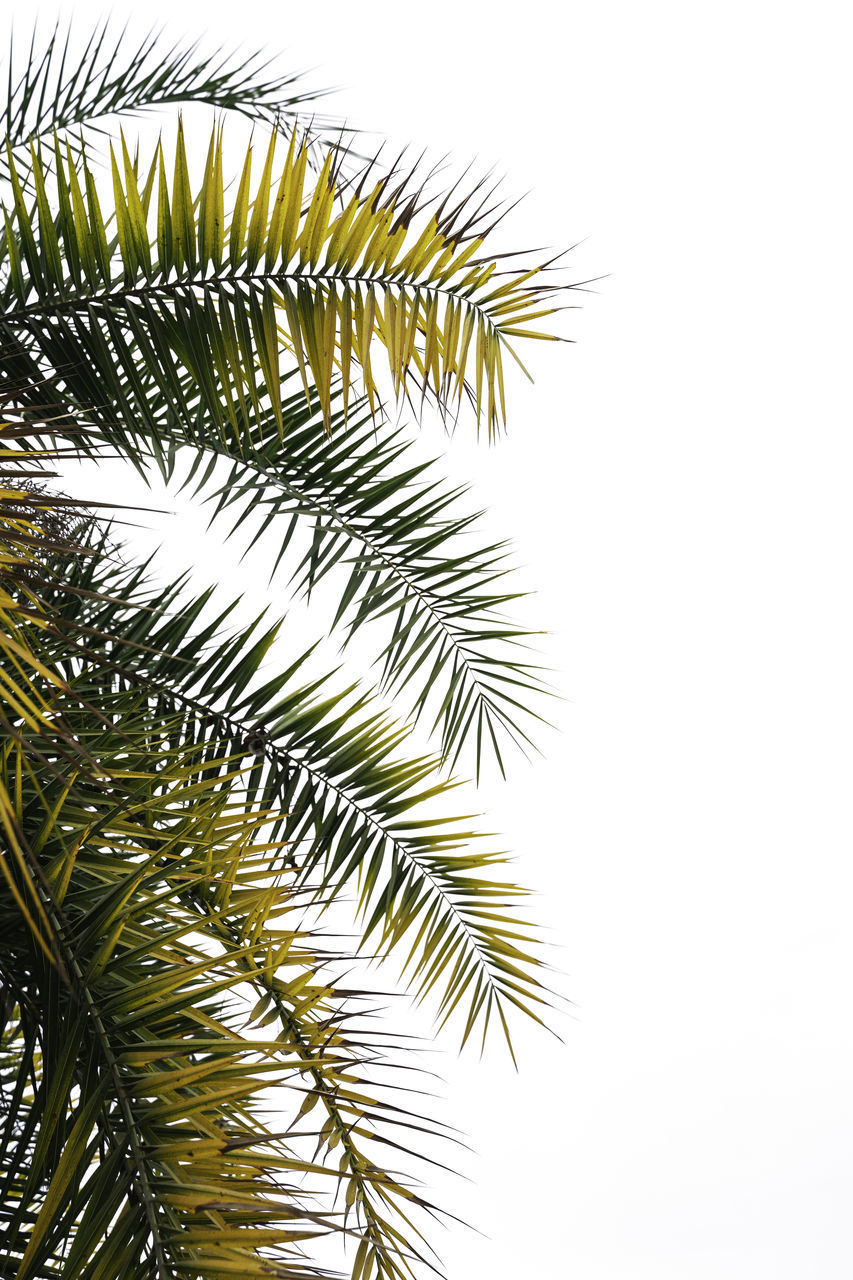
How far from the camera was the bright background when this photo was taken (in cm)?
871

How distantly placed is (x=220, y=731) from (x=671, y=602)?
8.53 m

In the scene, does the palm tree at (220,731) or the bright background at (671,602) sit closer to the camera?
the palm tree at (220,731)

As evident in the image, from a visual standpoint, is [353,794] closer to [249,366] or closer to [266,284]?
[249,366]

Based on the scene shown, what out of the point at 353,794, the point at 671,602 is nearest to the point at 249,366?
the point at 353,794

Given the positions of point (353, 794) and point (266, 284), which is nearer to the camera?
point (266, 284)

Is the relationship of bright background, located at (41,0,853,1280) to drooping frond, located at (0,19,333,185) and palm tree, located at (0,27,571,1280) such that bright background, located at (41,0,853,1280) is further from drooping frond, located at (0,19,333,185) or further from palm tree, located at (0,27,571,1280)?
palm tree, located at (0,27,571,1280)

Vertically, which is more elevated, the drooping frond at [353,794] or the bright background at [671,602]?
the bright background at [671,602]

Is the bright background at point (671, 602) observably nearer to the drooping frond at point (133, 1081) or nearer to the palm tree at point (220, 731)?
the palm tree at point (220, 731)

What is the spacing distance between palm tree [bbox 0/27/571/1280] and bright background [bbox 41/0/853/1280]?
4.93 m

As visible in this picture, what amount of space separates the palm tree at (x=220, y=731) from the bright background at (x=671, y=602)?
4.93 m

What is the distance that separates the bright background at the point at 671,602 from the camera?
871cm

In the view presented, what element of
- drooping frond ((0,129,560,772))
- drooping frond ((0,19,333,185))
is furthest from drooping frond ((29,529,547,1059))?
drooping frond ((0,19,333,185))

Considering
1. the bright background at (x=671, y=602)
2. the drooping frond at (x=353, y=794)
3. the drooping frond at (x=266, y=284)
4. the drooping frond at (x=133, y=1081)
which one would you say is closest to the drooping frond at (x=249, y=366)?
the drooping frond at (x=266, y=284)

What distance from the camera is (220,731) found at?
230cm
